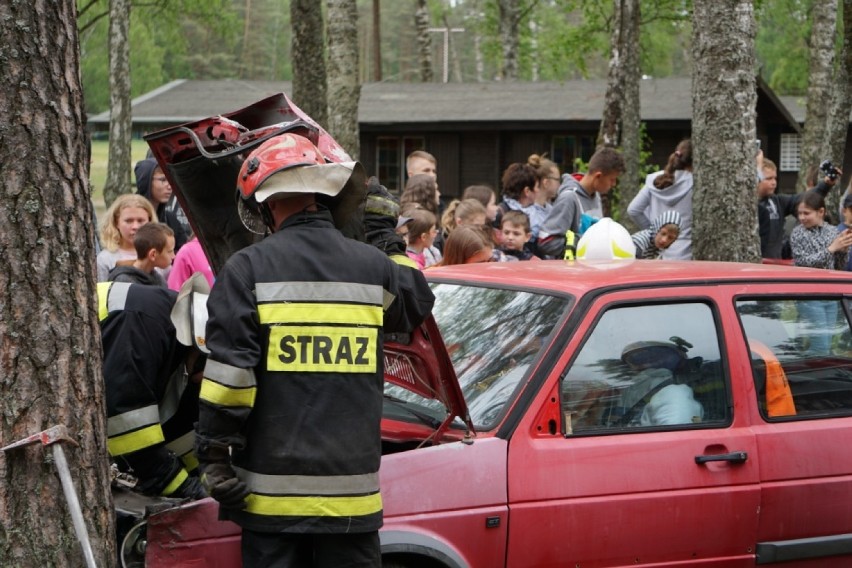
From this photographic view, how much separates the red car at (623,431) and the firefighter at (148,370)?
0.26 metres

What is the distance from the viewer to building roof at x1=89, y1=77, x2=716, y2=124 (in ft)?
96.9

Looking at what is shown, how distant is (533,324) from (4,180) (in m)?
2.08

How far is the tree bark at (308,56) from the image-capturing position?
1161 cm

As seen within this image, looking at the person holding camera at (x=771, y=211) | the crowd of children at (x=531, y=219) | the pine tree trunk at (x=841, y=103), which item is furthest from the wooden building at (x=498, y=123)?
the crowd of children at (x=531, y=219)

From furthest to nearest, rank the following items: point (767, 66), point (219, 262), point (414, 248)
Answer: point (767, 66)
point (414, 248)
point (219, 262)

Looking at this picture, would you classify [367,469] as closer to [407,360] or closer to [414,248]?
[407,360]

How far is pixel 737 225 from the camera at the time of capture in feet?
27.0

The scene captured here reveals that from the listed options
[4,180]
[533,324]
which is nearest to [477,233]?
[533,324]

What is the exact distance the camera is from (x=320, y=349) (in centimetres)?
335

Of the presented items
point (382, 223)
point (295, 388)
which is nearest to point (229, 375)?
point (295, 388)

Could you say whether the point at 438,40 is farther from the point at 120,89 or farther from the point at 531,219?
the point at 531,219

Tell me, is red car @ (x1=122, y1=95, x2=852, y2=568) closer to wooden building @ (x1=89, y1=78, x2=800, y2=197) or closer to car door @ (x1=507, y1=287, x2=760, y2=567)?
car door @ (x1=507, y1=287, x2=760, y2=567)

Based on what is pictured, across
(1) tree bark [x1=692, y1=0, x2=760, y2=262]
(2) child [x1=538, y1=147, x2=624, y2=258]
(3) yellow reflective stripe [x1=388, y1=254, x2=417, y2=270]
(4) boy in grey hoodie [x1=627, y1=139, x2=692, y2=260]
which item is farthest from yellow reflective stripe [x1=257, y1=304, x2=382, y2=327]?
(4) boy in grey hoodie [x1=627, y1=139, x2=692, y2=260]

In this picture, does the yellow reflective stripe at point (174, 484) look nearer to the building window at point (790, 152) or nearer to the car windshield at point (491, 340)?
the car windshield at point (491, 340)
